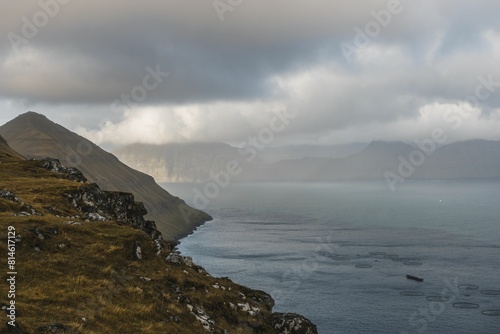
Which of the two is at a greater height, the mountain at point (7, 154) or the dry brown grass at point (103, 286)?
the mountain at point (7, 154)

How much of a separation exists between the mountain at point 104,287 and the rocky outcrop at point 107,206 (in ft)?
14.8

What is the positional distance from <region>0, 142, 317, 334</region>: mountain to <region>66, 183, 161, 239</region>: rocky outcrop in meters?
4.53

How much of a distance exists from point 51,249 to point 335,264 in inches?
6386

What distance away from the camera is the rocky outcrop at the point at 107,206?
52.2 metres

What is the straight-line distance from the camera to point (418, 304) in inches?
4872

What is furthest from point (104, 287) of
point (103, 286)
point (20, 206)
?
point (20, 206)

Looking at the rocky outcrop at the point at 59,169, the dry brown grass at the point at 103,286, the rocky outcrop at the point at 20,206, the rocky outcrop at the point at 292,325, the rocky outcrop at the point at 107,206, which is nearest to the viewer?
the dry brown grass at the point at 103,286

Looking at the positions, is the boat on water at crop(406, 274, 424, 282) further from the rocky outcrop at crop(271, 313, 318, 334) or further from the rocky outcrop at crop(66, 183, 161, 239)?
the rocky outcrop at crop(271, 313, 318, 334)

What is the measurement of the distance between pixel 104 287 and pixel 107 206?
30099mm

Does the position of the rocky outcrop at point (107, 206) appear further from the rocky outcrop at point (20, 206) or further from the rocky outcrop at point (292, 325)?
the rocky outcrop at point (292, 325)

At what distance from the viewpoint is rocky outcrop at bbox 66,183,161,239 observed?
52156mm

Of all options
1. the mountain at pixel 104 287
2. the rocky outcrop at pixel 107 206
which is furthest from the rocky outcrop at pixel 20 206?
the rocky outcrop at pixel 107 206

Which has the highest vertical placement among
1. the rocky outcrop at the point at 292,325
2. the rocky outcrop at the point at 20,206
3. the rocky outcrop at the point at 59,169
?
the rocky outcrop at the point at 59,169

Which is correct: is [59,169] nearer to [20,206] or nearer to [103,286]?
[20,206]
